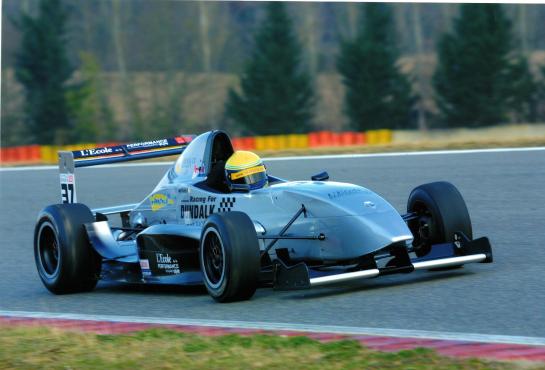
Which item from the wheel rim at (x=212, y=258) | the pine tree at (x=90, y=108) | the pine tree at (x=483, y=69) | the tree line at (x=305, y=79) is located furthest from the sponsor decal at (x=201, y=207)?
the pine tree at (x=90, y=108)

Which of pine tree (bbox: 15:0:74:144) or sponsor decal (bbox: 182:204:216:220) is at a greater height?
pine tree (bbox: 15:0:74:144)

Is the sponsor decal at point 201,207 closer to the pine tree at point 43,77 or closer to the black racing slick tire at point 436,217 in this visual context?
the black racing slick tire at point 436,217

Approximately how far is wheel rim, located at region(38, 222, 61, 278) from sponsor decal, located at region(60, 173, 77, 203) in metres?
0.57

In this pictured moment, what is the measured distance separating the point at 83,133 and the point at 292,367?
1101 inches

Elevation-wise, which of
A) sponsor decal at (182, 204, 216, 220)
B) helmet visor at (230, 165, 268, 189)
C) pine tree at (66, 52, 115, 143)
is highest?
pine tree at (66, 52, 115, 143)

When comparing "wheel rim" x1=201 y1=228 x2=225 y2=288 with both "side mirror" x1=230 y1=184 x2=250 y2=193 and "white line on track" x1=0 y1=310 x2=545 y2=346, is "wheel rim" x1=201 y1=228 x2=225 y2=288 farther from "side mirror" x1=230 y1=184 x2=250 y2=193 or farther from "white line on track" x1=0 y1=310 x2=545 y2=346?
"side mirror" x1=230 y1=184 x2=250 y2=193

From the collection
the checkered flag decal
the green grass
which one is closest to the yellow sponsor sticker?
the checkered flag decal

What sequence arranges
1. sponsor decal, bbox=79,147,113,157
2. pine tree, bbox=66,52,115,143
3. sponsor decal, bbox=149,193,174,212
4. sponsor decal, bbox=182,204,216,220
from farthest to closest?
pine tree, bbox=66,52,115,143
sponsor decal, bbox=79,147,113,157
sponsor decal, bbox=149,193,174,212
sponsor decal, bbox=182,204,216,220

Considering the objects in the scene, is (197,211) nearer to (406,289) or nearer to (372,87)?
(406,289)

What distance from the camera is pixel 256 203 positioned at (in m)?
7.73

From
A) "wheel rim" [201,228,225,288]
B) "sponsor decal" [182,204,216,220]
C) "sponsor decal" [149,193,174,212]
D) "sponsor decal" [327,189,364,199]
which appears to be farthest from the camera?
"sponsor decal" [149,193,174,212]

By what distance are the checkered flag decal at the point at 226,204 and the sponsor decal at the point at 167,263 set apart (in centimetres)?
54

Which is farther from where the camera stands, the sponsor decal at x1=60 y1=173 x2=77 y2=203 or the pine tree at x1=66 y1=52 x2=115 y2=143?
the pine tree at x1=66 y1=52 x2=115 y2=143

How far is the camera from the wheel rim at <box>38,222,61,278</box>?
28.3 ft
